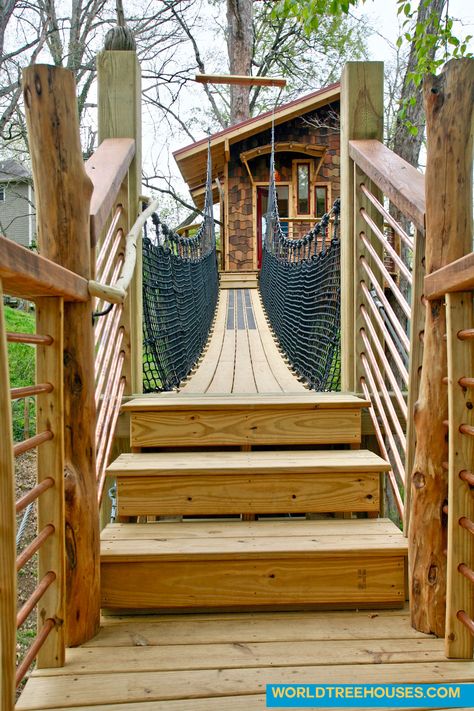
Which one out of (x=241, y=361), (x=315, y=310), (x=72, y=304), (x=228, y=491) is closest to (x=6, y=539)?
(x=72, y=304)

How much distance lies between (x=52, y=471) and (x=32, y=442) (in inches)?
6.7

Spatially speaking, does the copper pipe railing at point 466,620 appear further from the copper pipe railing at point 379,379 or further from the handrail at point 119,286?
Result: the handrail at point 119,286

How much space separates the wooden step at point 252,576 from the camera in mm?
1437

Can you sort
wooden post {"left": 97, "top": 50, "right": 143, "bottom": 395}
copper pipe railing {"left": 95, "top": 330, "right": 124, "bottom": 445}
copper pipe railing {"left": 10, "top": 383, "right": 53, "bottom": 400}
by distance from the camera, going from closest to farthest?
copper pipe railing {"left": 10, "top": 383, "right": 53, "bottom": 400}
copper pipe railing {"left": 95, "top": 330, "right": 124, "bottom": 445}
wooden post {"left": 97, "top": 50, "right": 143, "bottom": 395}

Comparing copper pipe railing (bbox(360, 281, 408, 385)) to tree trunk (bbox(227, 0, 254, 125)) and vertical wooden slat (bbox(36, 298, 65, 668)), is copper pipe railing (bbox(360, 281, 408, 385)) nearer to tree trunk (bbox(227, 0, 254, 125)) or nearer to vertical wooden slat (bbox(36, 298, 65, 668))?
vertical wooden slat (bbox(36, 298, 65, 668))

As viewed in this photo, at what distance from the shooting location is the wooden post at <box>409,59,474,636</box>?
48.6 inches

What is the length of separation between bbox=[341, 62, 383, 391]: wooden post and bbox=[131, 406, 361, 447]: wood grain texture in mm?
389

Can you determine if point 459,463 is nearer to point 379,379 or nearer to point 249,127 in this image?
point 379,379

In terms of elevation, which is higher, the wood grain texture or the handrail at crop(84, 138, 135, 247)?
the handrail at crop(84, 138, 135, 247)

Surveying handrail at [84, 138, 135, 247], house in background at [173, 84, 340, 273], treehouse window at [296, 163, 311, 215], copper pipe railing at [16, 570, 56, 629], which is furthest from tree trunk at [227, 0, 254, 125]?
copper pipe railing at [16, 570, 56, 629]

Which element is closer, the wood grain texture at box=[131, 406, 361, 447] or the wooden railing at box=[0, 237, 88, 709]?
the wooden railing at box=[0, 237, 88, 709]

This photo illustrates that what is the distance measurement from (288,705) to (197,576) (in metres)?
0.41

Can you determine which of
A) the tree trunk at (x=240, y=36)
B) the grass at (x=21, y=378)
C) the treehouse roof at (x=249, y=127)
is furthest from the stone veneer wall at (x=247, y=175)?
the grass at (x=21, y=378)

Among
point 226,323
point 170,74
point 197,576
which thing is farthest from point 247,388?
point 170,74
